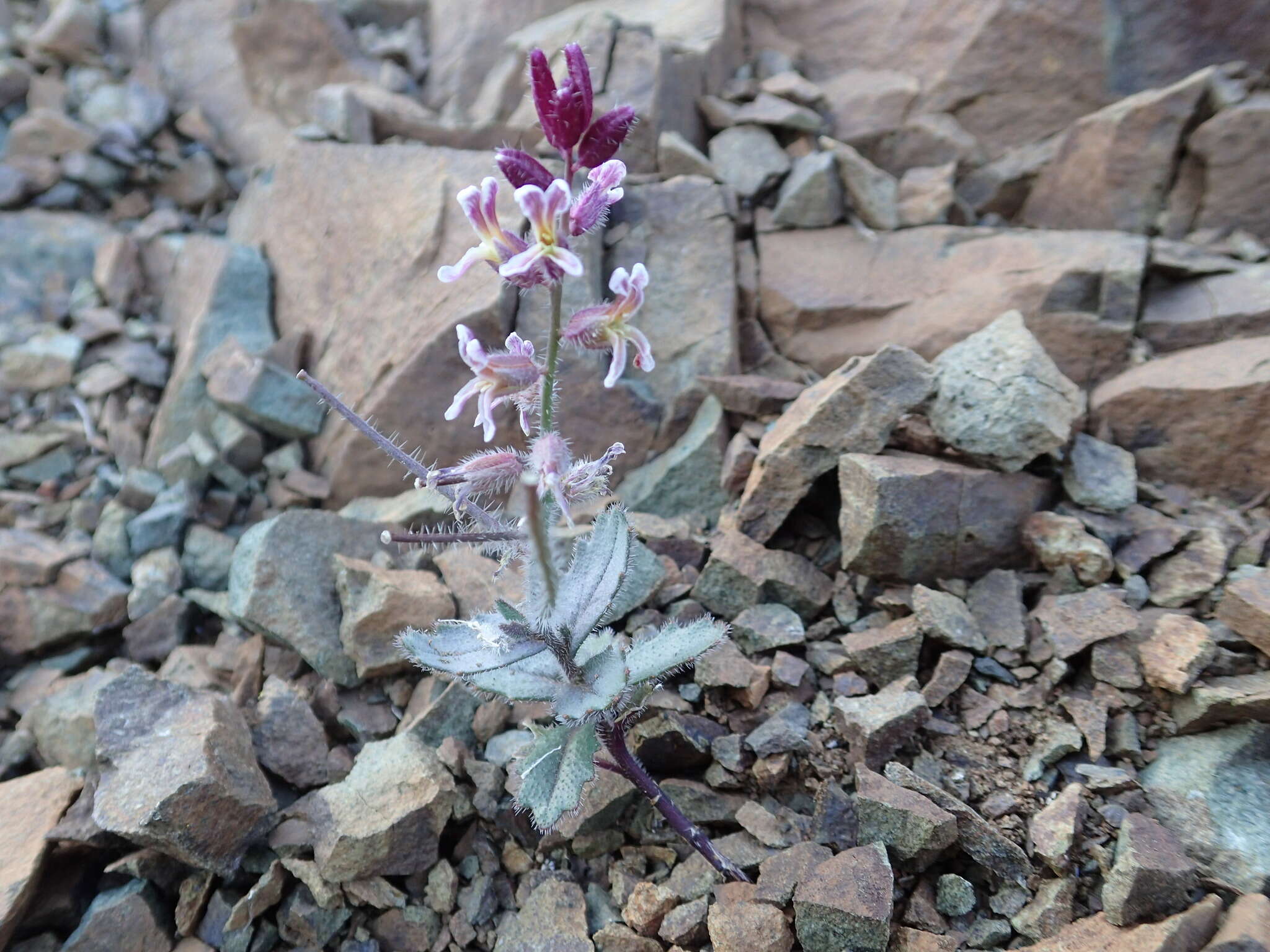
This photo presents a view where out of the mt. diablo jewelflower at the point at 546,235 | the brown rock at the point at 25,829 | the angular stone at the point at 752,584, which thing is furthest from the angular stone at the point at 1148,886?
the brown rock at the point at 25,829

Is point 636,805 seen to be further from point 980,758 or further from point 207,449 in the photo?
point 207,449

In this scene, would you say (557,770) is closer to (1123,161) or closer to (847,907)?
(847,907)

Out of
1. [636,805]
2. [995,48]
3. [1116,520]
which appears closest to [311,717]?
[636,805]

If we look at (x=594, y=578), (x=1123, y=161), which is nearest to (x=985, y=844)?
(x=594, y=578)

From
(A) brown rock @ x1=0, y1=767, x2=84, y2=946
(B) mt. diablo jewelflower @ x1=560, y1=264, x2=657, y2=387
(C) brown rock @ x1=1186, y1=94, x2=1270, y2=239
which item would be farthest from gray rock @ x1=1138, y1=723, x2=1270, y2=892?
(A) brown rock @ x1=0, y1=767, x2=84, y2=946

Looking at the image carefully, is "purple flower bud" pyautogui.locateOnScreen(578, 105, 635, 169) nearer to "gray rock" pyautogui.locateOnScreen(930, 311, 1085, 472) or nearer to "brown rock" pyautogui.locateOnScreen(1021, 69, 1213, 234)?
"gray rock" pyautogui.locateOnScreen(930, 311, 1085, 472)

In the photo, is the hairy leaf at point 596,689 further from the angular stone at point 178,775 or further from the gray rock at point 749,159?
the gray rock at point 749,159
